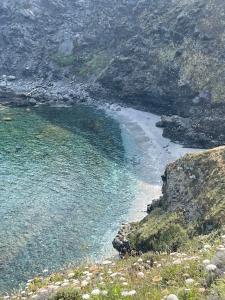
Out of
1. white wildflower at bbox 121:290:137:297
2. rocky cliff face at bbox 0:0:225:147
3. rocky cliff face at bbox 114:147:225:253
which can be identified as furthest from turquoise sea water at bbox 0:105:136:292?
white wildflower at bbox 121:290:137:297

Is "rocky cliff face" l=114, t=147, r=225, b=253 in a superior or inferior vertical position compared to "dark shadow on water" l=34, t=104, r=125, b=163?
superior

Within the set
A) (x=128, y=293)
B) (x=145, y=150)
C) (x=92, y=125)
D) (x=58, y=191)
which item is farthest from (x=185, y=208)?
(x=92, y=125)

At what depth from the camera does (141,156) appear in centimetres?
7706

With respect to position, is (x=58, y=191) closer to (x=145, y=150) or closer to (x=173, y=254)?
(x=145, y=150)

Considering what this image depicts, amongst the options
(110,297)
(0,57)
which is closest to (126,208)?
(110,297)

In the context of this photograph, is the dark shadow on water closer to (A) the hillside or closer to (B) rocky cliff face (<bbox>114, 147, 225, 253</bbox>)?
(B) rocky cliff face (<bbox>114, 147, 225, 253</bbox>)

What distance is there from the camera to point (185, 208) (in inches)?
1554

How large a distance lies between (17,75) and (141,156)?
67937mm

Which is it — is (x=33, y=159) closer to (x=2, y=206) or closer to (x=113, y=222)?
(x=2, y=206)

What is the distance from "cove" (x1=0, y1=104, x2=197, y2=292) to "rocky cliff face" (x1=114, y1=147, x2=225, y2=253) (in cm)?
568

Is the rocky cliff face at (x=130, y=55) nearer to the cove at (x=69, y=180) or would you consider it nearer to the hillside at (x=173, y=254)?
the cove at (x=69, y=180)

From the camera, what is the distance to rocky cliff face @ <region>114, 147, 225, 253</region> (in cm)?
3531

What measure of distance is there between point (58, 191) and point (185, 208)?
81.8 ft

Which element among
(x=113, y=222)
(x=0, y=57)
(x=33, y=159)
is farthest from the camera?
(x=0, y=57)
